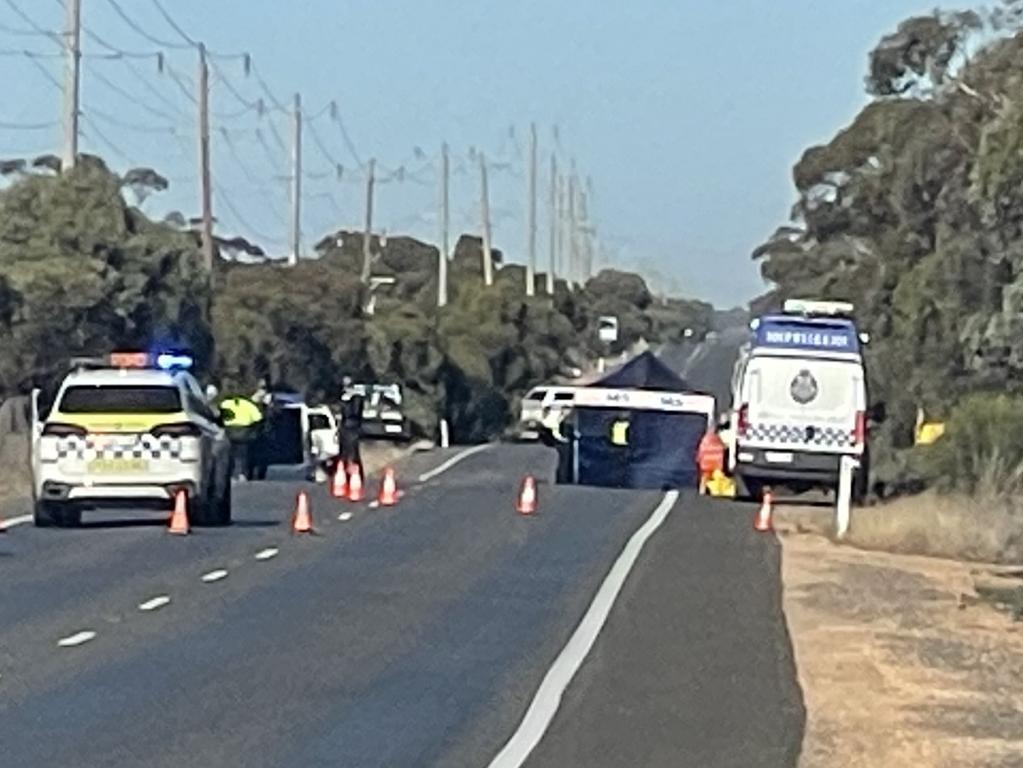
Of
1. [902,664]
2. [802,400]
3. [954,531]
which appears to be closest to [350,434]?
[802,400]

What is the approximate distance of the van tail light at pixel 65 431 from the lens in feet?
106

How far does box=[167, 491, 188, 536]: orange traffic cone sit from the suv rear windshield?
1.00 m

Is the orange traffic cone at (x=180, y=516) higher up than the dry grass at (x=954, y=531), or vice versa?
the orange traffic cone at (x=180, y=516)

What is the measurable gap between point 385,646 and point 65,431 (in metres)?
13.0

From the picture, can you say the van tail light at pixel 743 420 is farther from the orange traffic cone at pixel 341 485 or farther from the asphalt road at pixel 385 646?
the asphalt road at pixel 385 646

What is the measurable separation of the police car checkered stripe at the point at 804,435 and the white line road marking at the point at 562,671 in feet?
49.0

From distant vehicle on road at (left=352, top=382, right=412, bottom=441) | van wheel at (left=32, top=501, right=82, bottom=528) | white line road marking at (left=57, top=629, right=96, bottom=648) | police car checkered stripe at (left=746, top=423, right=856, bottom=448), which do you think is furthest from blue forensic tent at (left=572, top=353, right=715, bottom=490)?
white line road marking at (left=57, top=629, right=96, bottom=648)

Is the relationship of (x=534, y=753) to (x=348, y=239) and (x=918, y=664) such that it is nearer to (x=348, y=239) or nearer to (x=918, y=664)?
(x=918, y=664)

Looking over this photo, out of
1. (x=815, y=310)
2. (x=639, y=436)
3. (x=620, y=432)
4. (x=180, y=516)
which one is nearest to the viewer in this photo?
(x=180, y=516)

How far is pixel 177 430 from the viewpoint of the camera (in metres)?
32.5

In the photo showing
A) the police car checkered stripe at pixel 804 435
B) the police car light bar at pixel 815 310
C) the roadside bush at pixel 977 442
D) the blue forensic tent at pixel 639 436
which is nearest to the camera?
the roadside bush at pixel 977 442

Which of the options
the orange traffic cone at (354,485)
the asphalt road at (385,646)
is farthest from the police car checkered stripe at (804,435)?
the asphalt road at (385,646)

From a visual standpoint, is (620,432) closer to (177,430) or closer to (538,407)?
(177,430)

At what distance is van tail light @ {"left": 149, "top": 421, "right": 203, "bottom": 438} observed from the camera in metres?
32.4
